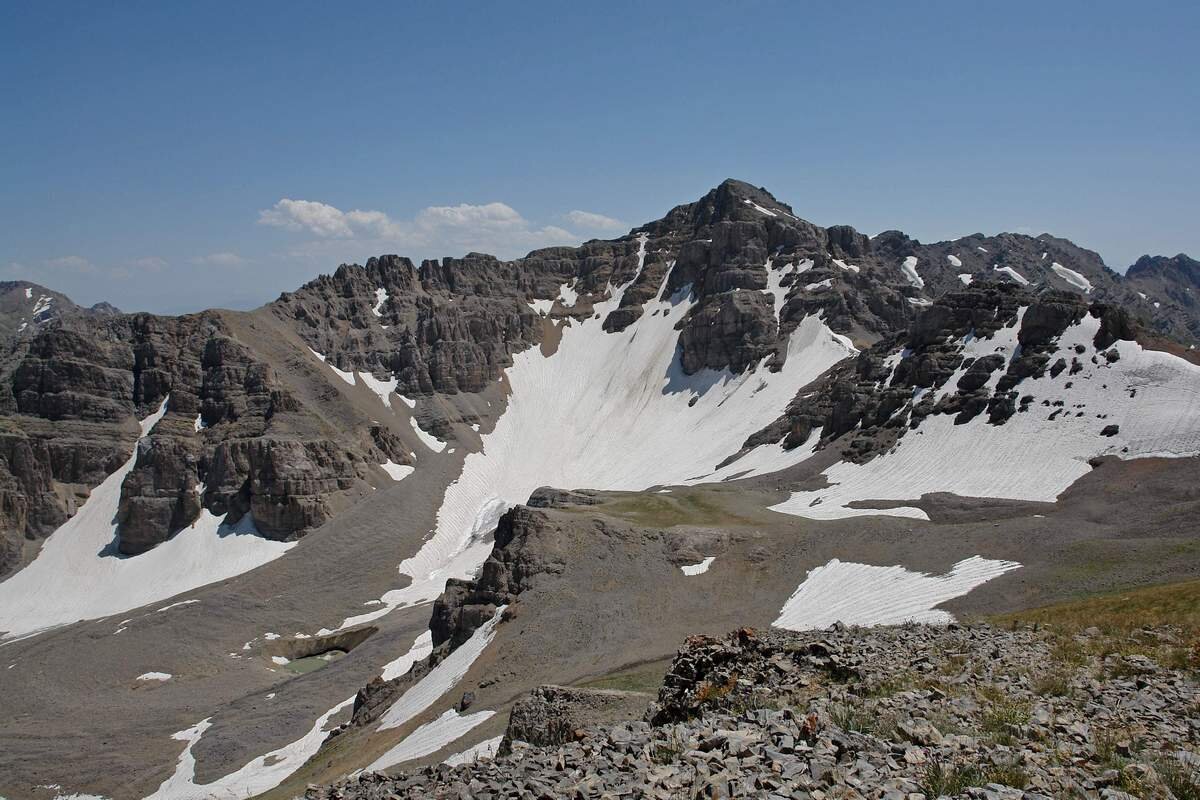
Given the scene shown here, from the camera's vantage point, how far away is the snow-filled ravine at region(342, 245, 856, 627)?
4936 inches

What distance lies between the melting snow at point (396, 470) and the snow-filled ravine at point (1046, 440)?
81928mm

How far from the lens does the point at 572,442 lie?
177500mm

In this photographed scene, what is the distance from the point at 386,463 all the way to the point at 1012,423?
107043 mm

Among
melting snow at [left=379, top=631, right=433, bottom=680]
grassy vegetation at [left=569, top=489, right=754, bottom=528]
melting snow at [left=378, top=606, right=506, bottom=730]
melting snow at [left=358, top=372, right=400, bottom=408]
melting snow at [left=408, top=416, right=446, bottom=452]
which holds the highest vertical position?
melting snow at [left=358, top=372, right=400, bottom=408]

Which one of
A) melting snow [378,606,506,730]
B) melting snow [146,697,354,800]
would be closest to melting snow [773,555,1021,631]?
melting snow [378,606,506,730]

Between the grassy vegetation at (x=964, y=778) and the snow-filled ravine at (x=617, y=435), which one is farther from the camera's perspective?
the snow-filled ravine at (x=617, y=435)

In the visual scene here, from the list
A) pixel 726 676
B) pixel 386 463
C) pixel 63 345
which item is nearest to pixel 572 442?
pixel 386 463

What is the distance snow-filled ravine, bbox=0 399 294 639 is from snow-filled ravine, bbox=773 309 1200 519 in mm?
84200

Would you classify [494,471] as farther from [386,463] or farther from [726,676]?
[726,676]

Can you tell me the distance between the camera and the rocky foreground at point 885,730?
1166 centimetres

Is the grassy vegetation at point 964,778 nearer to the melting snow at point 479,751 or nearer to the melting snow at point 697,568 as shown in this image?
the melting snow at point 479,751

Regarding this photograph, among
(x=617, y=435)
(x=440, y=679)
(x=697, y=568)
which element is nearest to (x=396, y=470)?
(x=617, y=435)

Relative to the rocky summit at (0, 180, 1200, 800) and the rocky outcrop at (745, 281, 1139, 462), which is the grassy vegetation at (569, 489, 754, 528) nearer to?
the rocky summit at (0, 180, 1200, 800)

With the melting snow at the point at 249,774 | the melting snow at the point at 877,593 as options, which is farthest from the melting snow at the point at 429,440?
the melting snow at the point at 877,593
